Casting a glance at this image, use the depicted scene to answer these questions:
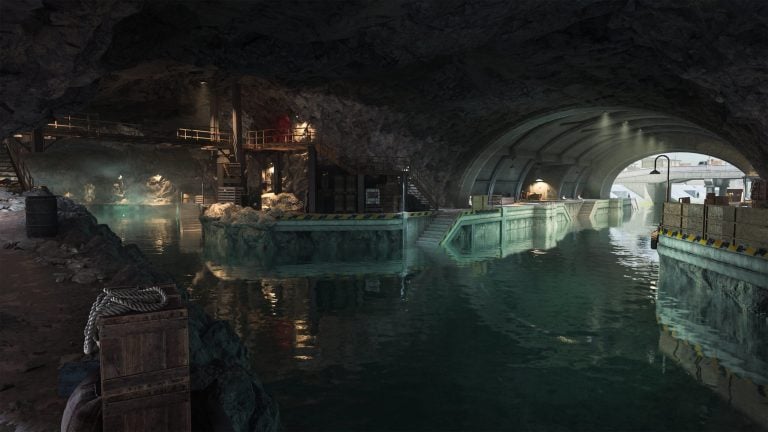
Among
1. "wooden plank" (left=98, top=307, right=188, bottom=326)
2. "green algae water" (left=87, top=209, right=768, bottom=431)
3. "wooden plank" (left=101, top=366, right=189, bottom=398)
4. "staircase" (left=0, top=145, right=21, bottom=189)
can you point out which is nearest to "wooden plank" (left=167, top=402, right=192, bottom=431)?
"wooden plank" (left=101, top=366, right=189, bottom=398)

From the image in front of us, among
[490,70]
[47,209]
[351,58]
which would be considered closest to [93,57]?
[47,209]

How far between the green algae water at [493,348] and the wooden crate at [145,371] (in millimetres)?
3657

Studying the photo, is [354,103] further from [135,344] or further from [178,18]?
[135,344]

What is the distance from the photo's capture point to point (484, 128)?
36.1 metres

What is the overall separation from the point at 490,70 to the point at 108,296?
2523 cm

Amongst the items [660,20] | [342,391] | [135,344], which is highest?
[660,20]

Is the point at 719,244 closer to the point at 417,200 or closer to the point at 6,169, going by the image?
the point at 417,200

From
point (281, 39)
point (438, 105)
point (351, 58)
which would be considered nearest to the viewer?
point (281, 39)

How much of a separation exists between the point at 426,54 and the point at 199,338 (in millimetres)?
18899

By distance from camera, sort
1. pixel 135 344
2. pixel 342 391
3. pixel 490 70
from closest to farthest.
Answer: pixel 135 344 → pixel 342 391 → pixel 490 70

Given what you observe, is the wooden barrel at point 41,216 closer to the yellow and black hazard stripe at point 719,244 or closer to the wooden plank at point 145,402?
the wooden plank at point 145,402

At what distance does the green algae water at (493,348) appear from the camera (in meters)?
8.38

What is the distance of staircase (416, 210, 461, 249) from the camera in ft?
96.2

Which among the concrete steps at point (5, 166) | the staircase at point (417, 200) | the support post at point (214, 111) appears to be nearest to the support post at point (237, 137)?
the support post at point (214, 111)
